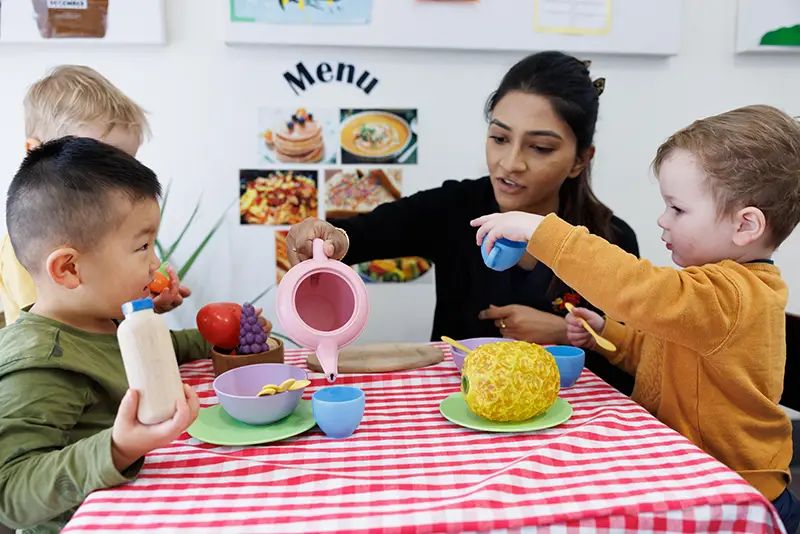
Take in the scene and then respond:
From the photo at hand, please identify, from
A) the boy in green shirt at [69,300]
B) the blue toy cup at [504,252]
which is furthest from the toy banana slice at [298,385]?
the blue toy cup at [504,252]

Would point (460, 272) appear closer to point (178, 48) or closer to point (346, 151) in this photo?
point (346, 151)

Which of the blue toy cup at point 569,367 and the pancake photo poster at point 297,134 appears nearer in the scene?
the blue toy cup at point 569,367

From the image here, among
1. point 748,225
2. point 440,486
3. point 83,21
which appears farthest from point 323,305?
point 83,21

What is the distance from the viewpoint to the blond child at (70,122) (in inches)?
49.3

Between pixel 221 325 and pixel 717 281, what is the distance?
81 cm

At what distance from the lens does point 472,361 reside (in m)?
0.90

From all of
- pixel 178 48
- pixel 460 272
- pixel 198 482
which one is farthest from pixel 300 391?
pixel 178 48

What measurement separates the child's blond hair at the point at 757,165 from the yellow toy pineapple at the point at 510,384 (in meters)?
0.41

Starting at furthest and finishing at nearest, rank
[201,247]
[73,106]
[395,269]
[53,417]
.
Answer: [395,269], [201,247], [73,106], [53,417]

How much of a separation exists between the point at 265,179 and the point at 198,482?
4.20 ft

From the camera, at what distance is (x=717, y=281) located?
3.03 feet

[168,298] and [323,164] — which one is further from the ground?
[323,164]

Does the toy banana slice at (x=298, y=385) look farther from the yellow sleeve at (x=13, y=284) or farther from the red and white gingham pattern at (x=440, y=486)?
the yellow sleeve at (x=13, y=284)

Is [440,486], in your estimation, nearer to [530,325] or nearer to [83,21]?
[530,325]
